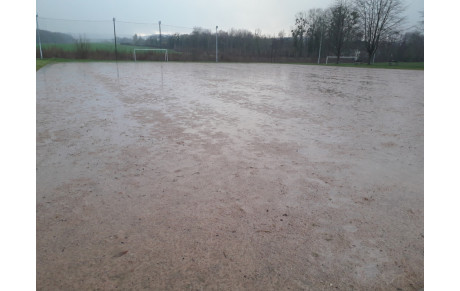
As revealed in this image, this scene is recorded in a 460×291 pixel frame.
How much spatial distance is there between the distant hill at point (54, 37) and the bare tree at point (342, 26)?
27.3 metres

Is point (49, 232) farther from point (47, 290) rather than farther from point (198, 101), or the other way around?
point (198, 101)

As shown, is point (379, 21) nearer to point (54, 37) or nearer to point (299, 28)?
point (299, 28)

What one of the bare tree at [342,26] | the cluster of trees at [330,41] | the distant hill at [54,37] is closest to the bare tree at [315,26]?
the cluster of trees at [330,41]

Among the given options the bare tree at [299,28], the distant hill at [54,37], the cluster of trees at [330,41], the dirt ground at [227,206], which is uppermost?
the bare tree at [299,28]

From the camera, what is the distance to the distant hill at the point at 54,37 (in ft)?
71.1

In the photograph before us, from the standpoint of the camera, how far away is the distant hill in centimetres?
2167

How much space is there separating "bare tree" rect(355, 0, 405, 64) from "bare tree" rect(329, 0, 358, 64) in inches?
66.4

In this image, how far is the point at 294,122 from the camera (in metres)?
4.32

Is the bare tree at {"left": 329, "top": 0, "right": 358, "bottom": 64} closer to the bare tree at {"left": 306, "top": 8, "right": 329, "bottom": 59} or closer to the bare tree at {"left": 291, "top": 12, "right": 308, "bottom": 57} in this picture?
the bare tree at {"left": 306, "top": 8, "right": 329, "bottom": 59}

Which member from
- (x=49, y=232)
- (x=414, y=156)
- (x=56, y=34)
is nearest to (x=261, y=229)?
(x=49, y=232)

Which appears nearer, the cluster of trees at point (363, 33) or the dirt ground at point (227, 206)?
the dirt ground at point (227, 206)

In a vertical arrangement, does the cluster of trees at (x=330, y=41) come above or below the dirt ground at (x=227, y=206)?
above

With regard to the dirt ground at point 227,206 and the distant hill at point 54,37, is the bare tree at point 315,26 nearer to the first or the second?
the distant hill at point 54,37
